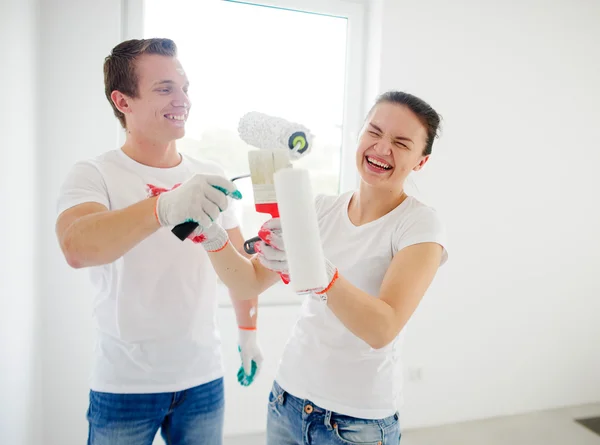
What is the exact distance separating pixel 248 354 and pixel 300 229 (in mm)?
860

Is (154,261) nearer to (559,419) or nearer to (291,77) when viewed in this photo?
(291,77)

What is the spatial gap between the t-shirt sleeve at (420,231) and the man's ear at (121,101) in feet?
2.63

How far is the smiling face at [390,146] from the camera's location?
1086mm

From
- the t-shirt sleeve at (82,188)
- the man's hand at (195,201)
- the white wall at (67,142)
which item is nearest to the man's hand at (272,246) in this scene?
the man's hand at (195,201)

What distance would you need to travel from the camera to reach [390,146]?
42.5 inches

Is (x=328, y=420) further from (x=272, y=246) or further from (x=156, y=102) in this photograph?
(x=156, y=102)

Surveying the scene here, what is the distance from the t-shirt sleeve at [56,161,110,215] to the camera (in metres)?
1.02

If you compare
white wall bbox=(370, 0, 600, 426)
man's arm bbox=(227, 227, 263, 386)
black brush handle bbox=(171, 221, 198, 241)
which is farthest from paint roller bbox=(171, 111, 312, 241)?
white wall bbox=(370, 0, 600, 426)

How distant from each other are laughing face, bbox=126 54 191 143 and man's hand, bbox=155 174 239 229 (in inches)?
13.5

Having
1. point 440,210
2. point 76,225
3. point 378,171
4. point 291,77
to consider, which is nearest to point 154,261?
point 76,225

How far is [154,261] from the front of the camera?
115 centimetres

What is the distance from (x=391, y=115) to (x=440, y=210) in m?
1.40

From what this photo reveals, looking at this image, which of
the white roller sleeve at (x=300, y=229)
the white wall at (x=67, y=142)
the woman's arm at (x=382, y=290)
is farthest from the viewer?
the white wall at (x=67, y=142)

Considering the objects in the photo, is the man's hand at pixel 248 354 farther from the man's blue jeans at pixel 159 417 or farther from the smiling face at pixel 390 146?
the smiling face at pixel 390 146
